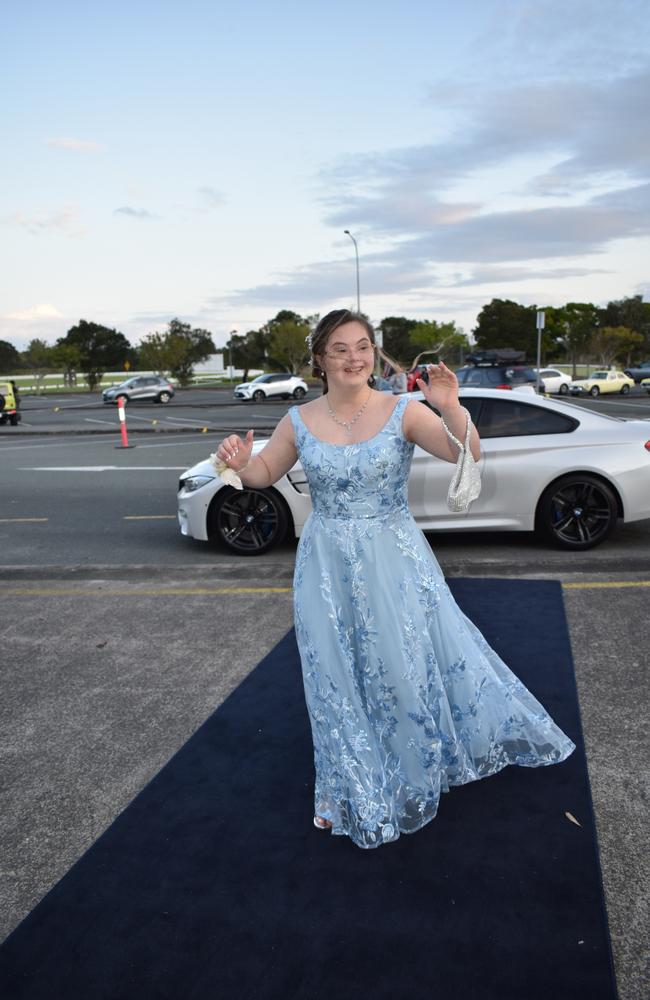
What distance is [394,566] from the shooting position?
9.83 ft

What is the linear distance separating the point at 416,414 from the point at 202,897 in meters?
1.81

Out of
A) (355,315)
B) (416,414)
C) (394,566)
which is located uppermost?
(355,315)

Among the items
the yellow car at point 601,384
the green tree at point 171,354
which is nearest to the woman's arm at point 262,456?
the yellow car at point 601,384

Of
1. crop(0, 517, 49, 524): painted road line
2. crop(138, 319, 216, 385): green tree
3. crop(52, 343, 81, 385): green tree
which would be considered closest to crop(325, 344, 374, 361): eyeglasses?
crop(0, 517, 49, 524): painted road line

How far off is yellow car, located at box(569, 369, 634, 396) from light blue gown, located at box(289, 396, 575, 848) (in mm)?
39693

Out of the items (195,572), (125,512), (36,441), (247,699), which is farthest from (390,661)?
(36,441)

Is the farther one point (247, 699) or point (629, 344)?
point (629, 344)

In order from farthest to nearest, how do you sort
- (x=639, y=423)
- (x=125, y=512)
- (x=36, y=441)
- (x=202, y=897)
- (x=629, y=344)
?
1. (x=629, y=344)
2. (x=36, y=441)
3. (x=125, y=512)
4. (x=639, y=423)
5. (x=202, y=897)

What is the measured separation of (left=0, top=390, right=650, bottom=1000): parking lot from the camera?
3047mm

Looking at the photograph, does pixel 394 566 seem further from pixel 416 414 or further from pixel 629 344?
Answer: pixel 629 344

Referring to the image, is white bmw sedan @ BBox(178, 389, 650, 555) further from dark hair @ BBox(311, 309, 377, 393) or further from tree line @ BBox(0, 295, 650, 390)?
tree line @ BBox(0, 295, 650, 390)

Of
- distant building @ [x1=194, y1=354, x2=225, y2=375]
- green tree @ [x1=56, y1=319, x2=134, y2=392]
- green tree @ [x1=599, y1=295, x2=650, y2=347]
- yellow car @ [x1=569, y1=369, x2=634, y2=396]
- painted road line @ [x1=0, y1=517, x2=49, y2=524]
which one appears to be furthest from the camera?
distant building @ [x1=194, y1=354, x2=225, y2=375]

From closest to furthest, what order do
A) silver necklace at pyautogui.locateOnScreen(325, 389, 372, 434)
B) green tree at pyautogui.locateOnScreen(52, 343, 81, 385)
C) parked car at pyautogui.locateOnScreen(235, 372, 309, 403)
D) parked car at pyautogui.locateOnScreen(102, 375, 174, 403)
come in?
silver necklace at pyautogui.locateOnScreen(325, 389, 372, 434), parked car at pyautogui.locateOnScreen(235, 372, 309, 403), parked car at pyautogui.locateOnScreen(102, 375, 174, 403), green tree at pyautogui.locateOnScreen(52, 343, 81, 385)

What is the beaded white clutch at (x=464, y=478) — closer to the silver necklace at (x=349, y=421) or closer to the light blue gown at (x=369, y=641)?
the light blue gown at (x=369, y=641)
